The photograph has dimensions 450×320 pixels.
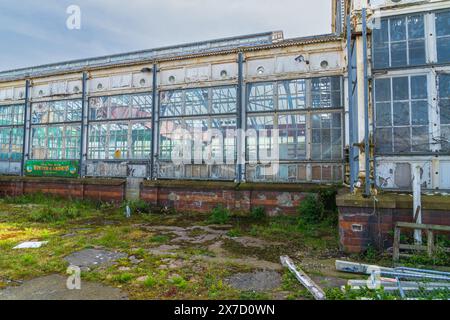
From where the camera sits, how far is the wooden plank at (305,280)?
376cm

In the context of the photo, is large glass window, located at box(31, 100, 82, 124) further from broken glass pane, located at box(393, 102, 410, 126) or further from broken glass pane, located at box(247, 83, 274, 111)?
broken glass pane, located at box(393, 102, 410, 126)

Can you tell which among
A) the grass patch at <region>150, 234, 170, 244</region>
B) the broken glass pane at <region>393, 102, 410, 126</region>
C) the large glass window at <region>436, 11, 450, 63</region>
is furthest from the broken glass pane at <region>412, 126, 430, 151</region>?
the grass patch at <region>150, 234, 170, 244</region>

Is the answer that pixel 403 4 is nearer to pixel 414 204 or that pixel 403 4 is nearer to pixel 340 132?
pixel 340 132

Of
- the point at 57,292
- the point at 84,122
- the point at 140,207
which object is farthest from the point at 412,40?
the point at 84,122

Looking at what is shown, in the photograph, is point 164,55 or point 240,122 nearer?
point 240,122

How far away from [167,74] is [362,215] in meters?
9.87

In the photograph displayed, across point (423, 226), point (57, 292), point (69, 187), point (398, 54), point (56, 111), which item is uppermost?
point (56, 111)

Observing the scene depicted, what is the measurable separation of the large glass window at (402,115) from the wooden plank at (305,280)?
3884mm

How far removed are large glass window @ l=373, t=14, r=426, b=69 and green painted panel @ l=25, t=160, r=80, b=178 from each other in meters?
13.1

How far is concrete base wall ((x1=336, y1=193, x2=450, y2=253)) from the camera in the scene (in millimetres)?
5508

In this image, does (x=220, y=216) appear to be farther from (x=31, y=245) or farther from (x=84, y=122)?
(x=84, y=122)

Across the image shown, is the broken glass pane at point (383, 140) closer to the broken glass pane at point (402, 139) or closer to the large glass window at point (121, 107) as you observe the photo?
the broken glass pane at point (402, 139)

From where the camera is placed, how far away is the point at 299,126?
411 inches

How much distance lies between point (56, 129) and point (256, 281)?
45.2ft
